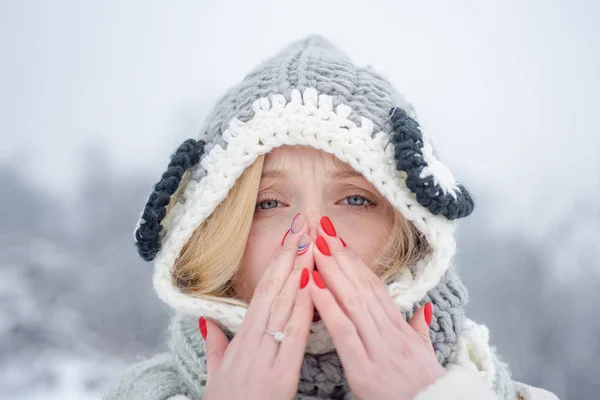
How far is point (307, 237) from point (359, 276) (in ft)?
0.43

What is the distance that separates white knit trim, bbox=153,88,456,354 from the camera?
1.14 m

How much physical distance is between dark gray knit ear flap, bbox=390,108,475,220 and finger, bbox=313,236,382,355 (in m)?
0.22

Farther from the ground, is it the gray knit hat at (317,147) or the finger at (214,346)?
the gray knit hat at (317,147)

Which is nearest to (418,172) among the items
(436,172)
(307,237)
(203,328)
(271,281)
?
(436,172)

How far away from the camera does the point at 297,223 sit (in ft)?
3.67

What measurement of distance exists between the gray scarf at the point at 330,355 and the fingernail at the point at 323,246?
0.24 meters

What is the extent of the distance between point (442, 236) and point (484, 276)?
99 centimetres

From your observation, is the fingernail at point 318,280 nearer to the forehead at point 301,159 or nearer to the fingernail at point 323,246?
the fingernail at point 323,246

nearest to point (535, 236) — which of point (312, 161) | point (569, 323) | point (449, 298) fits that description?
point (569, 323)

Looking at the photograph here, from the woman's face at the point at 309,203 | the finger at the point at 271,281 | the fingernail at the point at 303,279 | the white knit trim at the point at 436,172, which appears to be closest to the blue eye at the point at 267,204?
the woman's face at the point at 309,203

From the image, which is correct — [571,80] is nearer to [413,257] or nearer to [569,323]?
[569,323]

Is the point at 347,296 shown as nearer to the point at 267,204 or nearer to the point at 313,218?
the point at 313,218

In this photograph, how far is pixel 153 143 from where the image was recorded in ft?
7.26

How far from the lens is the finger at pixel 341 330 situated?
0.97m
